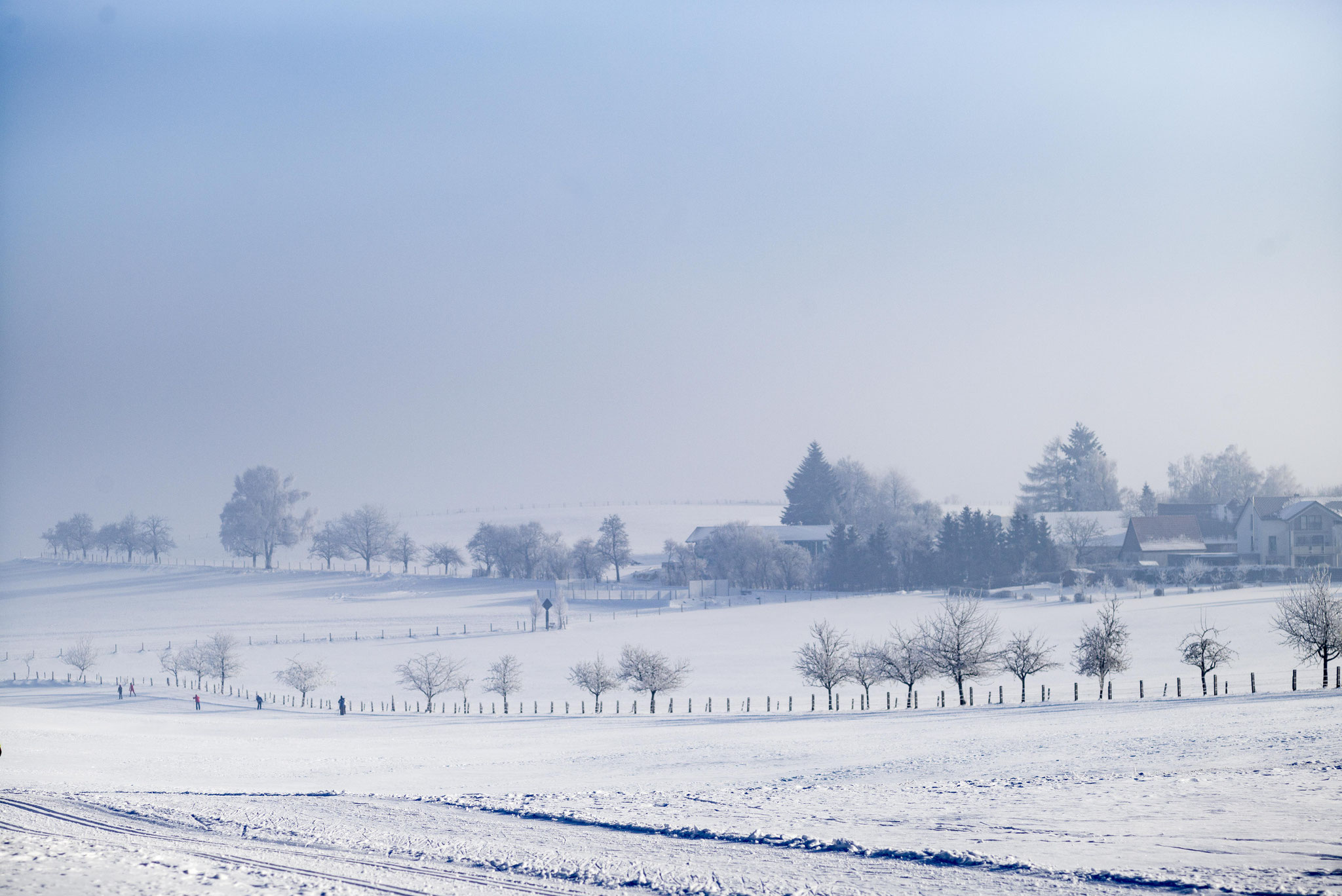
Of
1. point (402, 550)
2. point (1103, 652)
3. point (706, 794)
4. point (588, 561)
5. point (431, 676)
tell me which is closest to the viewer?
point (706, 794)

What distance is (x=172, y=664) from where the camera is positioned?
70.0 metres

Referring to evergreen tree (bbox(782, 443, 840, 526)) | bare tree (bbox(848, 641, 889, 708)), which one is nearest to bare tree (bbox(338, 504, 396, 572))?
evergreen tree (bbox(782, 443, 840, 526))

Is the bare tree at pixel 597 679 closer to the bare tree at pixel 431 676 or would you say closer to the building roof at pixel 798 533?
the bare tree at pixel 431 676

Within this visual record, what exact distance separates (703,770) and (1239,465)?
5413 inches

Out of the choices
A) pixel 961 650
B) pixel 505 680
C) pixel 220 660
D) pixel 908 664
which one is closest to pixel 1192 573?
pixel 961 650

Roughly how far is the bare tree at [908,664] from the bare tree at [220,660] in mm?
43490

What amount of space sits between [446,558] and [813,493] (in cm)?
5828

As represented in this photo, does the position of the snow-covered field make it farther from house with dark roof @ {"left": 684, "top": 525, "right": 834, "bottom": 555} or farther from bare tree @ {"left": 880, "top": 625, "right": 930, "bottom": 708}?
house with dark roof @ {"left": 684, "top": 525, "right": 834, "bottom": 555}

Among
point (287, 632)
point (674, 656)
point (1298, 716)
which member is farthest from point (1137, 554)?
point (287, 632)

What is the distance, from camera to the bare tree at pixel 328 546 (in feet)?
466

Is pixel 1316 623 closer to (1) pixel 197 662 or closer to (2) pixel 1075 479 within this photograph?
(1) pixel 197 662

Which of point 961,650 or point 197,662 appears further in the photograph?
point 197,662

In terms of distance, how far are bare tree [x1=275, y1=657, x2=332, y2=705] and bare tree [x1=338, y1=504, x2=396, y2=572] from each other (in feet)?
271

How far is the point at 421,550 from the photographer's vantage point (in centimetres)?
15612
